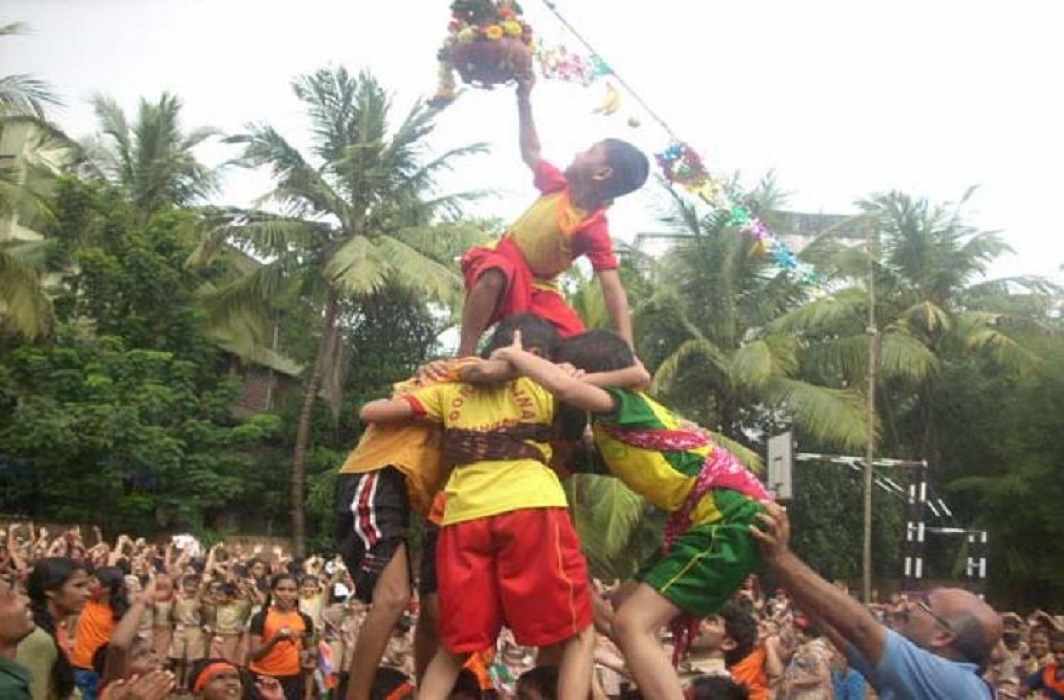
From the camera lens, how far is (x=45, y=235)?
25.3m

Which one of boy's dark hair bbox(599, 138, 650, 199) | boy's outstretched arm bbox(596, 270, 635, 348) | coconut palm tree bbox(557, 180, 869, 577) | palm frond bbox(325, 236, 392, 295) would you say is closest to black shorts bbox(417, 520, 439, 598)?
boy's outstretched arm bbox(596, 270, 635, 348)

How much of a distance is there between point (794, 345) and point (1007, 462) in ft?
19.3

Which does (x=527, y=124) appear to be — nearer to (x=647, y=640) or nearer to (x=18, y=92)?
(x=647, y=640)

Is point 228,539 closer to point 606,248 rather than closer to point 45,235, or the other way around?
point 45,235

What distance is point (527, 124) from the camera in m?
5.30

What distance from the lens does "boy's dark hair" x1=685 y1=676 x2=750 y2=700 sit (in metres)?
3.92

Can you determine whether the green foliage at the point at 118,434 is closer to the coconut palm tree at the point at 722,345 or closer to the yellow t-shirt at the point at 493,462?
the coconut palm tree at the point at 722,345

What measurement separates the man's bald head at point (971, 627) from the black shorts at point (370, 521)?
6.02 feet

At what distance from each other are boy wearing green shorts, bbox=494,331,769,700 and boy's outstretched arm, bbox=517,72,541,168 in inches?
44.4

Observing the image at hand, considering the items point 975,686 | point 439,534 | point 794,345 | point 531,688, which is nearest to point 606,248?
point 439,534

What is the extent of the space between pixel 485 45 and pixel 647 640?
255 cm

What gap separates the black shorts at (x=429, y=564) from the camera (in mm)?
4508

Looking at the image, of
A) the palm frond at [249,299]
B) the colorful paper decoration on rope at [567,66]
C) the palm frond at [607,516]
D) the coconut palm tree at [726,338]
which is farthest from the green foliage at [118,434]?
the colorful paper decoration on rope at [567,66]

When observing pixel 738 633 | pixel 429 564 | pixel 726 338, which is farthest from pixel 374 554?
pixel 726 338
